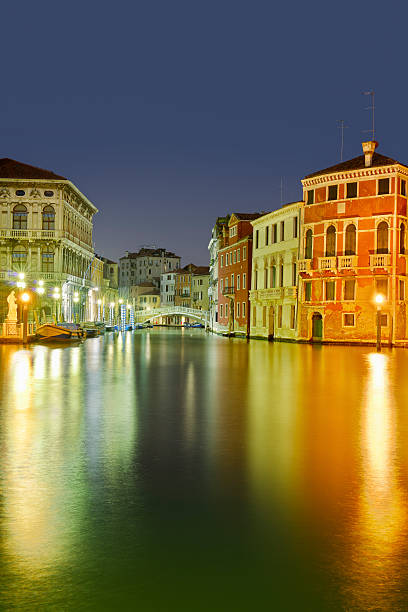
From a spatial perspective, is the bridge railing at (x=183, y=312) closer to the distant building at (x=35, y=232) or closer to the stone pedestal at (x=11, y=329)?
the distant building at (x=35, y=232)

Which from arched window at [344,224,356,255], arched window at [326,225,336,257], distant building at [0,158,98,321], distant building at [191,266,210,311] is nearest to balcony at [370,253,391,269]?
arched window at [344,224,356,255]

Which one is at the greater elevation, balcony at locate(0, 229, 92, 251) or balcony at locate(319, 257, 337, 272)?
balcony at locate(0, 229, 92, 251)

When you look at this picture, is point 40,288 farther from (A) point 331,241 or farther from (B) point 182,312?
(B) point 182,312

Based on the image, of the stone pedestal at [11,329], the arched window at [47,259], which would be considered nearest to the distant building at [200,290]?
the arched window at [47,259]

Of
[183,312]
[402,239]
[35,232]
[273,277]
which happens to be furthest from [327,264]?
[183,312]

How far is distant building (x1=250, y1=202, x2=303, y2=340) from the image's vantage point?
4872 cm

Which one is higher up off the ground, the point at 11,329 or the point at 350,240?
the point at 350,240

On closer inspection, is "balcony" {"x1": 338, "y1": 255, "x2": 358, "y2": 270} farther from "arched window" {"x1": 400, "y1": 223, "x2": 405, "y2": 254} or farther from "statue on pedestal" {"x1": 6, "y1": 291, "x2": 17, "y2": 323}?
"statue on pedestal" {"x1": 6, "y1": 291, "x2": 17, "y2": 323}

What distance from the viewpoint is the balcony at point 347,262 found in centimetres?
4272

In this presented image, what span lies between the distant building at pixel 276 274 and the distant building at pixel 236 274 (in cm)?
267

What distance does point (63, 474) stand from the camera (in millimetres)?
6840

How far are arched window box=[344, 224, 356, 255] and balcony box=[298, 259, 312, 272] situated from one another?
124 inches

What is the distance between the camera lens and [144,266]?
149875 mm

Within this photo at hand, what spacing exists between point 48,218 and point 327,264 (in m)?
30.2
